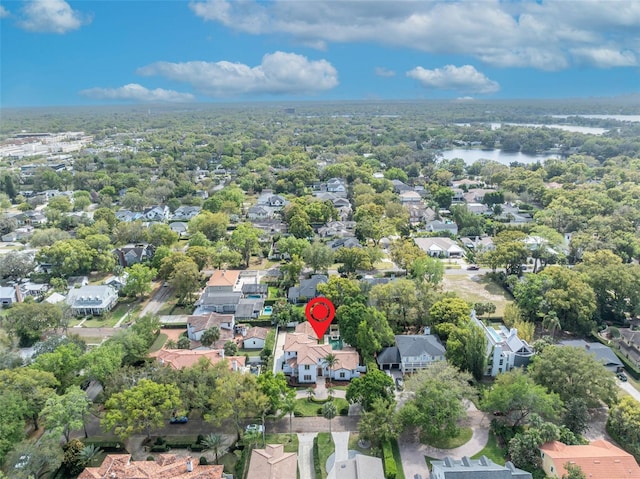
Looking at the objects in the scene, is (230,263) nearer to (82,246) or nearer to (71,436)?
(82,246)

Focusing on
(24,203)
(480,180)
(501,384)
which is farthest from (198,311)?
(480,180)

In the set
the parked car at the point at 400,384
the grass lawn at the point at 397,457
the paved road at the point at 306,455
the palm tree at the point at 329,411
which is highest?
the palm tree at the point at 329,411

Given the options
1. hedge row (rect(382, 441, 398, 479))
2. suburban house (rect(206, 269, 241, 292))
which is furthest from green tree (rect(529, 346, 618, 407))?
suburban house (rect(206, 269, 241, 292))

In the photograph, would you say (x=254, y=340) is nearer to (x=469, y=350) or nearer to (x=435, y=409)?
(x=435, y=409)

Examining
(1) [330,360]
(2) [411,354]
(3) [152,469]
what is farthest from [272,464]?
(2) [411,354]

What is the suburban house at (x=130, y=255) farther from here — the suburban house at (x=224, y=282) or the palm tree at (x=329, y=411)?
the palm tree at (x=329, y=411)

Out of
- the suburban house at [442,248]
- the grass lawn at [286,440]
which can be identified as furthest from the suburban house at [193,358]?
the suburban house at [442,248]

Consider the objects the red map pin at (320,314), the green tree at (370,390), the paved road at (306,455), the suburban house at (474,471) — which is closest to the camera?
the suburban house at (474,471)
